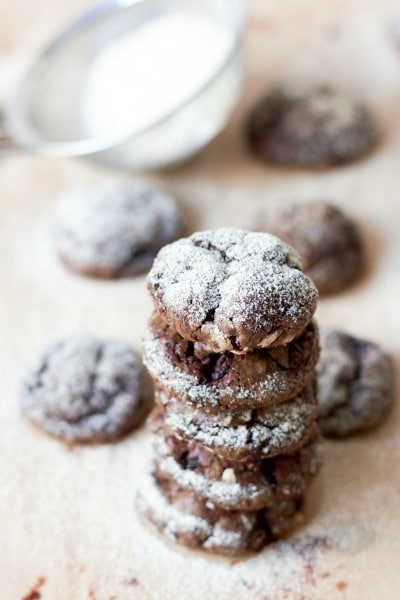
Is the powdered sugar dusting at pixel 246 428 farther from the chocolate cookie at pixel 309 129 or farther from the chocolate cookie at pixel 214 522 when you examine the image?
the chocolate cookie at pixel 309 129

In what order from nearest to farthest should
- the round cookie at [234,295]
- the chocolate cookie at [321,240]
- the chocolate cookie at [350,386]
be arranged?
the round cookie at [234,295] < the chocolate cookie at [350,386] < the chocolate cookie at [321,240]

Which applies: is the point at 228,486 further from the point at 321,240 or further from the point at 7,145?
the point at 7,145

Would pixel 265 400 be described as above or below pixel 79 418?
above

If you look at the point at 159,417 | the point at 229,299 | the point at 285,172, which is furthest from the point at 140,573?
the point at 285,172

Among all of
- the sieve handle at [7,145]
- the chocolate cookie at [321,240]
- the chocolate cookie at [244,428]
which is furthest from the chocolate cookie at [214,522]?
the sieve handle at [7,145]

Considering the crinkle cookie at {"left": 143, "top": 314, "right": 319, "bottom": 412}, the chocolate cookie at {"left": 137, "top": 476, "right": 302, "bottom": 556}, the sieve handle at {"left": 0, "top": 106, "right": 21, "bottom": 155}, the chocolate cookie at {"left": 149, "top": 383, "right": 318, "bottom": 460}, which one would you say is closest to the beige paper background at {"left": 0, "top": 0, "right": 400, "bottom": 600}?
the chocolate cookie at {"left": 137, "top": 476, "right": 302, "bottom": 556}

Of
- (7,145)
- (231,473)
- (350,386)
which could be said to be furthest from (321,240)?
(7,145)

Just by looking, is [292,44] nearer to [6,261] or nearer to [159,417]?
[6,261]
